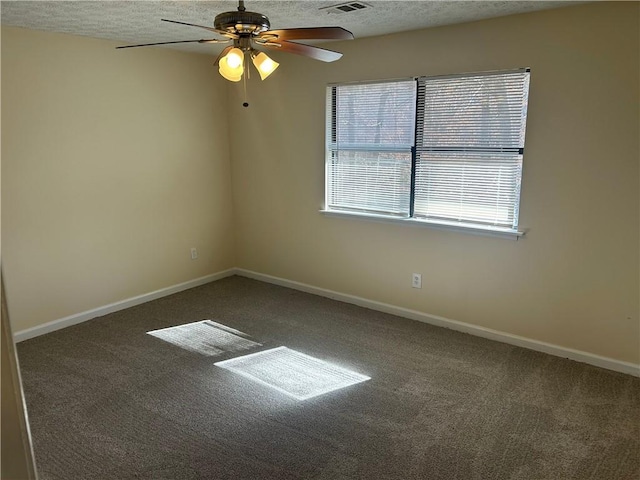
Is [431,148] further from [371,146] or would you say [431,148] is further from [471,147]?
[371,146]

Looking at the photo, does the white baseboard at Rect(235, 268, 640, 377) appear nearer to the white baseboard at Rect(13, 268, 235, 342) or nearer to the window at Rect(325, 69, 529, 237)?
→ the white baseboard at Rect(13, 268, 235, 342)

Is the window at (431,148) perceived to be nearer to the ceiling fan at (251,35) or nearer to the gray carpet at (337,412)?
the gray carpet at (337,412)

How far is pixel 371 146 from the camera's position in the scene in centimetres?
407

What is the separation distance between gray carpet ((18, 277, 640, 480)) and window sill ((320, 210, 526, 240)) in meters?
0.84

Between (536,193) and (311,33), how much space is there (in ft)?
6.57

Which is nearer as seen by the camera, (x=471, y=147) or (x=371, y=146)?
(x=471, y=147)

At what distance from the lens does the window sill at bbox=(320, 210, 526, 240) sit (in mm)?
3455

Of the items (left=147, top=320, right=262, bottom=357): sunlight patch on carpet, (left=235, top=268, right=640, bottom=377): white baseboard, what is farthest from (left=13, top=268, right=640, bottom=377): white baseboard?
(left=147, top=320, right=262, bottom=357): sunlight patch on carpet

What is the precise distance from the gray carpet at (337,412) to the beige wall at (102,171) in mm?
546

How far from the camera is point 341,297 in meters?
4.52

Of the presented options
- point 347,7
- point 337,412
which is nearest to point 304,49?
point 347,7

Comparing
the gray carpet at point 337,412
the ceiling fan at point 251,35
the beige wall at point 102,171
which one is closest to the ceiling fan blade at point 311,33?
the ceiling fan at point 251,35

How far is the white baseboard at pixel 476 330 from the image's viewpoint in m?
3.22

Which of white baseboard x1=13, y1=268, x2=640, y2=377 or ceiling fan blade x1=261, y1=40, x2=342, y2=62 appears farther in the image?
white baseboard x1=13, y1=268, x2=640, y2=377
